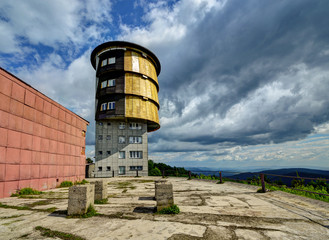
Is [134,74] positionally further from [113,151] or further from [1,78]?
[1,78]

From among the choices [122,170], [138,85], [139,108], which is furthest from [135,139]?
[138,85]

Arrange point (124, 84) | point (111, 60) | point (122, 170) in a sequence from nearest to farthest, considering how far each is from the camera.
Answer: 1. point (124, 84)
2. point (111, 60)
3. point (122, 170)

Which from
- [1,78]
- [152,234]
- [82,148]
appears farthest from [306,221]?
[82,148]

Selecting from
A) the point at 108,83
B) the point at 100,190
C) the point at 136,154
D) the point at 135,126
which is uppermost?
the point at 108,83

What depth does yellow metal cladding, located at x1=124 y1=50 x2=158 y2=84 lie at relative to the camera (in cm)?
2992

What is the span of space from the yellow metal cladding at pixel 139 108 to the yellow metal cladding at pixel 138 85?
1.02 metres

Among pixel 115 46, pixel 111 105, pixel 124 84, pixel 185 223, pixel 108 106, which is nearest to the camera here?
pixel 185 223

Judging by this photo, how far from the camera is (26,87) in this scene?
12.0 metres

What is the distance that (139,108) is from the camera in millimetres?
29781

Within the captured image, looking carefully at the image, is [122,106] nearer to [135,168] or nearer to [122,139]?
[122,139]

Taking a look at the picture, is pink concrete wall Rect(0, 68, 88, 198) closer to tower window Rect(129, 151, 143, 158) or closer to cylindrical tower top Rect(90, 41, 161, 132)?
cylindrical tower top Rect(90, 41, 161, 132)

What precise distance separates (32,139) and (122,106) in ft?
56.6

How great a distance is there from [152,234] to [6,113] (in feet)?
37.1

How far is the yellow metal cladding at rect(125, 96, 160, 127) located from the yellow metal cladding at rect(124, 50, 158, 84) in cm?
494
